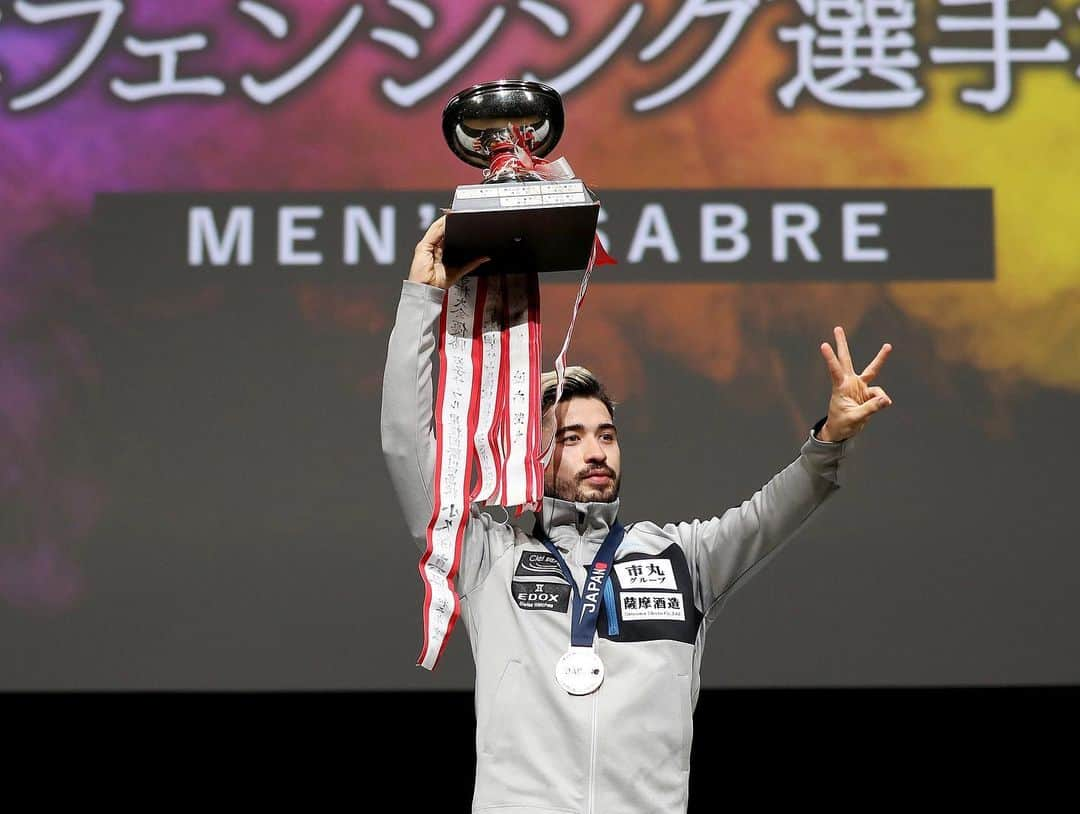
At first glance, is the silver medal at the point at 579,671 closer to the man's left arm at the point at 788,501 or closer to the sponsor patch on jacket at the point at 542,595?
the sponsor patch on jacket at the point at 542,595

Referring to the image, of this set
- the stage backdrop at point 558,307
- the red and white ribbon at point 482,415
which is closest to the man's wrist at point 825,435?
the red and white ribbon at point 482,415

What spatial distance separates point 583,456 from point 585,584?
22 cm

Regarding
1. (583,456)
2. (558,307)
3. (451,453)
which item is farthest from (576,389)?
(558,307)

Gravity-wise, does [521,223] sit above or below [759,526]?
above

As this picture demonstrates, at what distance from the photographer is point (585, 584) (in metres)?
2.07

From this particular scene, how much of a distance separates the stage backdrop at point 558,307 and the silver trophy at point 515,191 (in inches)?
34.2

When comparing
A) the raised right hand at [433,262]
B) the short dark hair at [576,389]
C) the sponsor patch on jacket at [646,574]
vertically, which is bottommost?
the sponsor patch on jacket at [646,574]

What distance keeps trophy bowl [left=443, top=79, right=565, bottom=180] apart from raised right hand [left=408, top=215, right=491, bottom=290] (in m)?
0.15

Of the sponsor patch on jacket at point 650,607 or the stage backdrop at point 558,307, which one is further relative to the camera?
the stage backdrop at point 558,307

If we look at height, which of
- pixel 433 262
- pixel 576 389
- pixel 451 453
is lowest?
pixel 451 453

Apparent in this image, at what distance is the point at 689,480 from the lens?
3.07 meters

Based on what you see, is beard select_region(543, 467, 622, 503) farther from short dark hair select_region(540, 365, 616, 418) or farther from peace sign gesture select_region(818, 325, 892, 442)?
peace sign gesture select_region(818, 325, 892, 442)

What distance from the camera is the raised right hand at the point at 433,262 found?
212 cm

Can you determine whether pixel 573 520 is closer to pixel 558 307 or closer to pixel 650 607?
pixel 650 607
